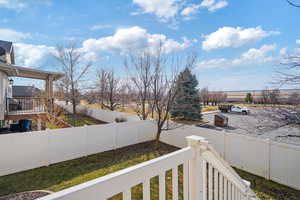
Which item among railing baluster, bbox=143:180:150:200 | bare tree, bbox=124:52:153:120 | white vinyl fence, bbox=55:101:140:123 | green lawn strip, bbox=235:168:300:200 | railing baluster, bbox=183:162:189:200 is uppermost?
bare tree, bbox=124:52:153:120

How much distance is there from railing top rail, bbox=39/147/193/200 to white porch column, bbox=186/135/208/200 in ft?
0.78

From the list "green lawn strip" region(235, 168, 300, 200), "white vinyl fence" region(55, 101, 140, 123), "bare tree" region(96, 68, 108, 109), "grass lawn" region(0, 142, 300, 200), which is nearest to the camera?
"green lawn strip" region(235, 168, 300, 200)

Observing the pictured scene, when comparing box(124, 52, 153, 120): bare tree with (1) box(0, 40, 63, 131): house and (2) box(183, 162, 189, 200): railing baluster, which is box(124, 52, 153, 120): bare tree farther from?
(2) box(183, 162, 189, 200): railing baluster

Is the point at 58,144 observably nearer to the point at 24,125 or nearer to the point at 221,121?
the point at 24,125

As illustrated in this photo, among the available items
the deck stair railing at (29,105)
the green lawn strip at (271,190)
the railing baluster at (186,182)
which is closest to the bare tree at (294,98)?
the green lawn strip at (271,190)

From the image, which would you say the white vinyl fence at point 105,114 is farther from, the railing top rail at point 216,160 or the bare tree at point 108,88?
the railing top rail at point 216,160

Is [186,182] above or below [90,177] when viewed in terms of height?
above

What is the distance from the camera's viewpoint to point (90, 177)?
4.67 metres

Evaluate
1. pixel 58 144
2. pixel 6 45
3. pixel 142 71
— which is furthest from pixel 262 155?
pixel 6 45

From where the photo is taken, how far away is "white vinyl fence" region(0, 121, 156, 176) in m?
4.98

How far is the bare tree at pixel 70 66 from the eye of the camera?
12.6 m

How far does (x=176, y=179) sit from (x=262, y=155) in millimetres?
5106

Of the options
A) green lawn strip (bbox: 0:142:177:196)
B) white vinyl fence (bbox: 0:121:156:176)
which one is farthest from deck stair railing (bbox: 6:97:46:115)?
green lawn strip (bbox: 0:142:177:196)

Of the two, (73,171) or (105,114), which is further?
A: (105,114)
